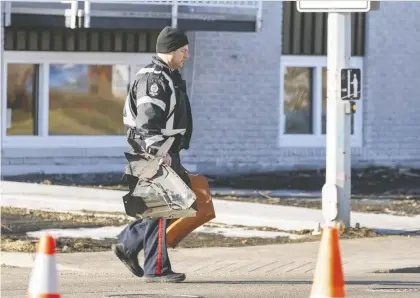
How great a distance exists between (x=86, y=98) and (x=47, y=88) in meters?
0.70

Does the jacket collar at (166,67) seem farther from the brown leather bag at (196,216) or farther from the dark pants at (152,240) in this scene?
the brown leather bag at (196,216)

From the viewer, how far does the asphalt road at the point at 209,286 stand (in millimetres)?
8938

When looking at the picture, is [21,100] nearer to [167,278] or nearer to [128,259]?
[128,259]

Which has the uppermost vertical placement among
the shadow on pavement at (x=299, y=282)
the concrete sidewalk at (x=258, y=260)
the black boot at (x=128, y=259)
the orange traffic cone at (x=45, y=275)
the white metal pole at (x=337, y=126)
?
the white metal pole at (x=337, y=126)

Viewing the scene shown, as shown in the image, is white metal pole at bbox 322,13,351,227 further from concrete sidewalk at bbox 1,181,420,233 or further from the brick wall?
the brick wall

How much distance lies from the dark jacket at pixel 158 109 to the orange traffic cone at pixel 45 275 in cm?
249

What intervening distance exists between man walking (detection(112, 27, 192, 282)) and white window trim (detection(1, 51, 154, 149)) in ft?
33.3

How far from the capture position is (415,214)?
50.2ft

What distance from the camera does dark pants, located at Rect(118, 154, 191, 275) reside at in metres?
9.27

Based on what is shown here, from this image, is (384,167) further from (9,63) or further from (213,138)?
(9,63)

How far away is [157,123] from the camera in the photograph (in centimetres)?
909

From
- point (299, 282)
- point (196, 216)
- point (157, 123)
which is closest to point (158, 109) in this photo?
point (157, 123)

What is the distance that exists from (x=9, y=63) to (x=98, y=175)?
2322 mm

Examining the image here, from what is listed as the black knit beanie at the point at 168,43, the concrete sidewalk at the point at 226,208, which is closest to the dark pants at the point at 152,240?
the black knit beanie at the point at 168,43
